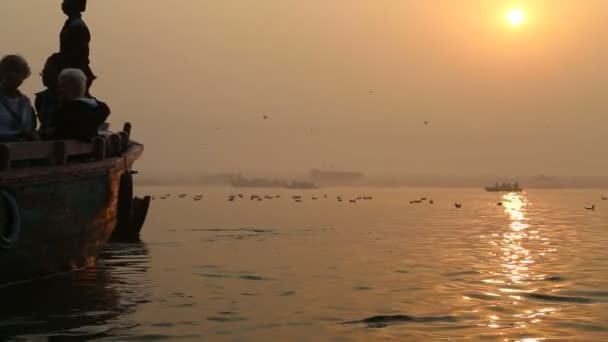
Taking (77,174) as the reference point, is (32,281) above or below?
below

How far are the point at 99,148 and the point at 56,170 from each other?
1.75 meters

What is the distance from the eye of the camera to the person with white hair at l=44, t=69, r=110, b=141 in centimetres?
1188

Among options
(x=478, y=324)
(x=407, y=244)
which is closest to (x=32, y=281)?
(x=478, y=324)

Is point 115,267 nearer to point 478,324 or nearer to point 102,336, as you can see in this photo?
point 102,336

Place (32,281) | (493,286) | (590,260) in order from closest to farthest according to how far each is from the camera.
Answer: (32,281)
(493,286)
(590,260)

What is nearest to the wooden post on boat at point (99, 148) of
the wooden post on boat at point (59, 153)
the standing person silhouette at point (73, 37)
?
the wooden post on boat at point (59, 153)

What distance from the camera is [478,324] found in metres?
9.71

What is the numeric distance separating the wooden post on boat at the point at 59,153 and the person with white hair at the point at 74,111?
0.98m

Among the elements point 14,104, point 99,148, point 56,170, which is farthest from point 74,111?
point 56,170

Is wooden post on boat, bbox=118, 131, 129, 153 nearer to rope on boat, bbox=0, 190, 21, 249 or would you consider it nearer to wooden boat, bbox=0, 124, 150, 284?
wooden boat, bbox=0, 124, 150, 284

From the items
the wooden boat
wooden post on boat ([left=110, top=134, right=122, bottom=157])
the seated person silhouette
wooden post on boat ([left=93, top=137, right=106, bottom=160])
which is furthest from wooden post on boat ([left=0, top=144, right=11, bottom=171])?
wooden post on boat ([left=110, top=134, right=122, bottom=157])

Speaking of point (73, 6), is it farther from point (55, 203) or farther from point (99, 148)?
point (55, 203)

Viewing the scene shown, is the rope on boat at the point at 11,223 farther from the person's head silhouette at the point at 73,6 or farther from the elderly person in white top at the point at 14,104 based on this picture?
the person's head silhouette at the point at 73,6

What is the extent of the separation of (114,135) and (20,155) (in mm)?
4308
